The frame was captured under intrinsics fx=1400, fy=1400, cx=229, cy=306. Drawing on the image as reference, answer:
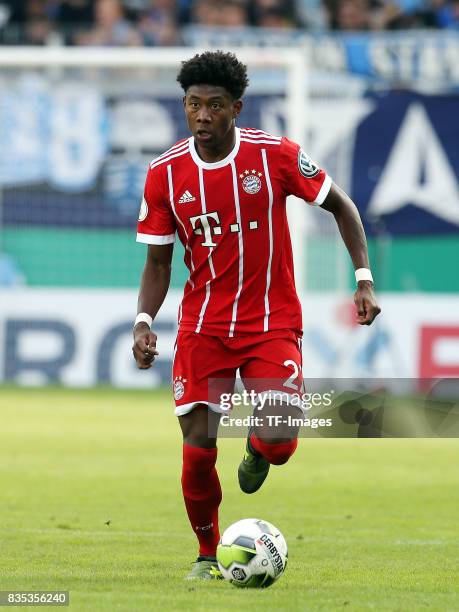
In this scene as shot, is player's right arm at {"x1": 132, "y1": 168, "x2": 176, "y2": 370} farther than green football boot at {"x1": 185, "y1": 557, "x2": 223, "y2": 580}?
Yes

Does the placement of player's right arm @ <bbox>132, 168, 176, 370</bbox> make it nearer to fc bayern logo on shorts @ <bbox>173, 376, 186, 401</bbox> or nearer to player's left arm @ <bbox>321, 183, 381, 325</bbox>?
fc bayern logo on shorts @ <bbox>173, 376, 186, 401</bbox>

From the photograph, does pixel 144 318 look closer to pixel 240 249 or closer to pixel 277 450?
pixel 240 249

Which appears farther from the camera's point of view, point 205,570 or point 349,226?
point 349,226

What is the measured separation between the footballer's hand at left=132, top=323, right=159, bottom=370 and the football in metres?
0.91

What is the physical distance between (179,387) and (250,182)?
1059 mm

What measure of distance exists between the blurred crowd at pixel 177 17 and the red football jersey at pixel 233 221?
13.1 m

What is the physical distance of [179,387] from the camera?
268 inches

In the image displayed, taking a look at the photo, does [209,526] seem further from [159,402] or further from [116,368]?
[116,368]

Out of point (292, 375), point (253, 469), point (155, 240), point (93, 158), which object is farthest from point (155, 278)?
point (93, 158)

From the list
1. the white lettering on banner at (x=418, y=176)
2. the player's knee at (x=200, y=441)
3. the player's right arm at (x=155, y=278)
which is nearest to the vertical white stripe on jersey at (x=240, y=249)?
the player's right arm at (x=155, y=278)

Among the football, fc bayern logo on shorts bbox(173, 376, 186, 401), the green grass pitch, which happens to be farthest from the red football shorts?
the green grass pitch

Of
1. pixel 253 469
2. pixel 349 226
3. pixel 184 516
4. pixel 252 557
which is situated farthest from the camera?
Result: pixel 184 516

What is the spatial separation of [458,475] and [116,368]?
25.1 feet

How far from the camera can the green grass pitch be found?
635cm
